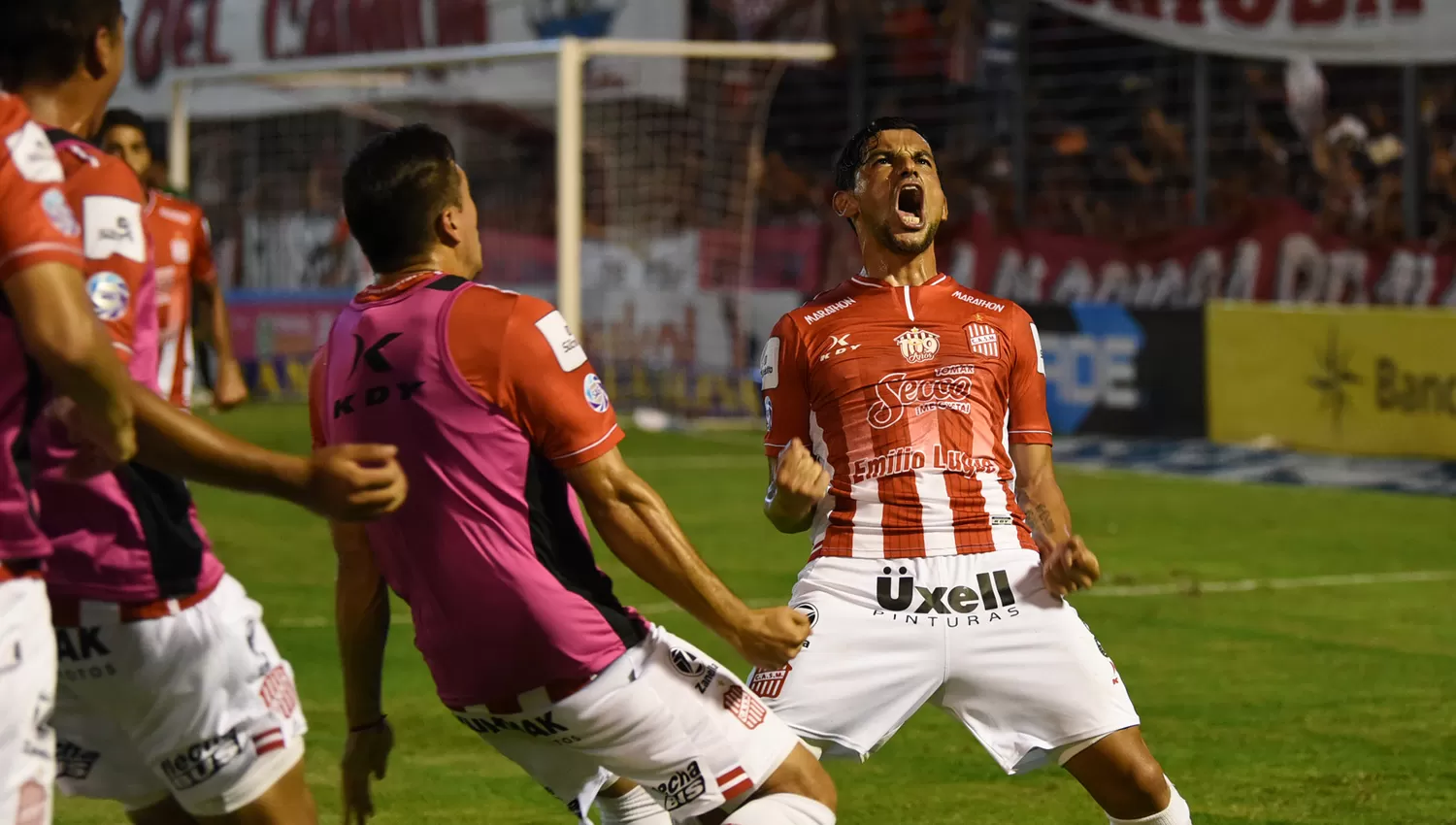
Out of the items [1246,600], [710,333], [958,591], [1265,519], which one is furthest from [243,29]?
[958,591]

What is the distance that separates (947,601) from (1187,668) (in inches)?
153

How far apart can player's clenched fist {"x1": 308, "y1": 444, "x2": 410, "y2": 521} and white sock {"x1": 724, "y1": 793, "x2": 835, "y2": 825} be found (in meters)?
1.02

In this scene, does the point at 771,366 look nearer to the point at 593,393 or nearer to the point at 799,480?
the point at 799,480

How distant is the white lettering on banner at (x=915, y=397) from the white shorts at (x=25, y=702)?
2310 millimetres

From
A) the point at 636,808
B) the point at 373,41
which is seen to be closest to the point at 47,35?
the point at 636,808

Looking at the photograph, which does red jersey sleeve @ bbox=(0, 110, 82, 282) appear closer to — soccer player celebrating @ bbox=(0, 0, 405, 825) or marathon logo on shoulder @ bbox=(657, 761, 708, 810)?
soccer player celebrating @ bbox=(0, 0, 405, 825)

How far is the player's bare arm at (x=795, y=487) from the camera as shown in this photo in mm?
4594

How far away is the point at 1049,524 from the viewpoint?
4.92m

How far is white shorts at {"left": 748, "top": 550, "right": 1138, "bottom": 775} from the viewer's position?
15.3 feet

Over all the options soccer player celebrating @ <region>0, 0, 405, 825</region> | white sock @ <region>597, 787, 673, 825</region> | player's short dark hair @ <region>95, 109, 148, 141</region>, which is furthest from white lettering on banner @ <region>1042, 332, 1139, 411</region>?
soccer player celebrating @ <region>0, 0, 405, 825</region>

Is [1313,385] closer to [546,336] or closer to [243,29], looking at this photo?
[546,336]

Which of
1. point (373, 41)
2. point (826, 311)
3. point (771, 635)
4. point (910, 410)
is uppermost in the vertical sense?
point (373, 41)

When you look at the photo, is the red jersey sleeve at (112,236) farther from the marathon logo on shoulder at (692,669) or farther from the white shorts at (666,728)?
the marathon logo on shoulder at (692,669)

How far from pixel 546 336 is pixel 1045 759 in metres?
1.76
